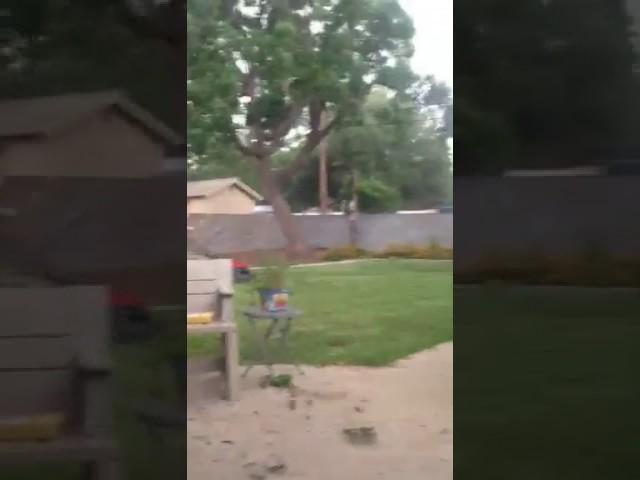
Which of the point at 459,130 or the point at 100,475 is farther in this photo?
the point at 459,130

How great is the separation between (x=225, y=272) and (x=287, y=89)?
0.53 metres

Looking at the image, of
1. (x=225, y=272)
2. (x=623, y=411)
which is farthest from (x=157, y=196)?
(x=623, y=411)

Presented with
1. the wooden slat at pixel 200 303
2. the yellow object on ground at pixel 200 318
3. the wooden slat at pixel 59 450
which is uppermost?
the wooden slat at pixel 200 303

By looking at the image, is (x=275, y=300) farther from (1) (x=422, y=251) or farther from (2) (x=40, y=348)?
A: (2) (x=40, y=348)

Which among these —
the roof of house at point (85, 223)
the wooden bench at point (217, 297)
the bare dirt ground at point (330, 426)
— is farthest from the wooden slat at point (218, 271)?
the bare dirt ground at point (330, 426)

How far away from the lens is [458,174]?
207cm

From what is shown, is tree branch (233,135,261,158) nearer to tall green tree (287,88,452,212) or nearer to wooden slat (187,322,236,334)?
tall green tree (287,88,452,212)

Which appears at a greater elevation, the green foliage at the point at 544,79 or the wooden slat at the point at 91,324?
the green foliage at the point at 544,79

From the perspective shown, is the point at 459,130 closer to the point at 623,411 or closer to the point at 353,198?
the point at 353,198

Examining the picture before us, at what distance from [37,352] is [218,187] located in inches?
25.2

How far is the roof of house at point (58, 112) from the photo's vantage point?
1.99 m

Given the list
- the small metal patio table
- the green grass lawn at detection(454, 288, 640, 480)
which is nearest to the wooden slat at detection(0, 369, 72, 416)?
the small metal patio table

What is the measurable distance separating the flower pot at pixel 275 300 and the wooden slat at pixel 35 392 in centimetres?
54

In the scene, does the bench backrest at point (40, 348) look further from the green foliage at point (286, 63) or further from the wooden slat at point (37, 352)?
the green foliage at point (286, 63)
